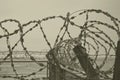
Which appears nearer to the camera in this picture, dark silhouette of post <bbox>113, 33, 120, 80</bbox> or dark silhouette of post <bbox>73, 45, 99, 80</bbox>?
dark silhouette of post <bbox>113, 33, 120, 80</bbox>

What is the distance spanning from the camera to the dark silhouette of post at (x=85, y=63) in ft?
20.7

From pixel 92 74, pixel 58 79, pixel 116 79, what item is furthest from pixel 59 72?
pixel 116 79

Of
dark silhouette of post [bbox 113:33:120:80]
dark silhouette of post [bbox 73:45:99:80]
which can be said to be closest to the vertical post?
dark silhouette of post [bbox 113:33:120:80]

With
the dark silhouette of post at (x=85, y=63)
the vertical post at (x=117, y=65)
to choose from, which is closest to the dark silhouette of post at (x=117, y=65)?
the vertical post at (x=117, y=65)

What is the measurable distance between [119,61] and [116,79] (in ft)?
0.90

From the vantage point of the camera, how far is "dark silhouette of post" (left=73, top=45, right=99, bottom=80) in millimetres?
6304

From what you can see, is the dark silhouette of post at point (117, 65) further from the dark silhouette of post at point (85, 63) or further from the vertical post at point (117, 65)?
the dark silhouette of post at point (85, 63)

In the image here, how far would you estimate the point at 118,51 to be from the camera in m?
5.15

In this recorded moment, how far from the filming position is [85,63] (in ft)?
25.3

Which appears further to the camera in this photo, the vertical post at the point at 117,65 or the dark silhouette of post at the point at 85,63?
the dark silhouette of post at the point at 85,63

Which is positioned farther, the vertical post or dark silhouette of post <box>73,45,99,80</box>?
dark silhouette of post <box>73,45,99,80</box>

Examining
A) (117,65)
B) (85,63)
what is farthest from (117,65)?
(85,63)

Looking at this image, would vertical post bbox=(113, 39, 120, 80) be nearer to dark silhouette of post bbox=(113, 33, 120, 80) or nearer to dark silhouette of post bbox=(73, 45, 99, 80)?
dark silhouette of post bbox=(113, 33, 120, 80)

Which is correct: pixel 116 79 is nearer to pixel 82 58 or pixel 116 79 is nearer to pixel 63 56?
pixel 82 58
